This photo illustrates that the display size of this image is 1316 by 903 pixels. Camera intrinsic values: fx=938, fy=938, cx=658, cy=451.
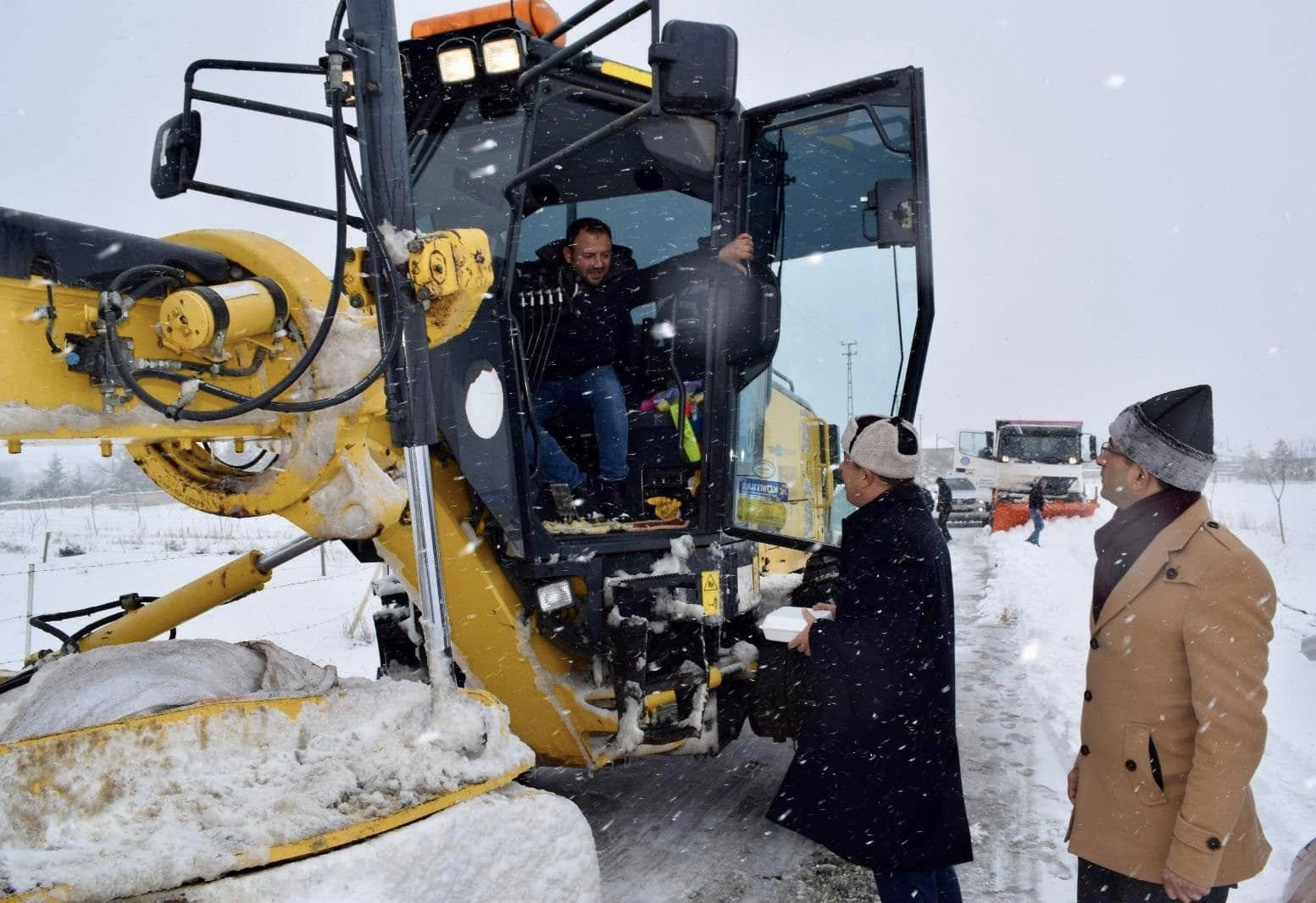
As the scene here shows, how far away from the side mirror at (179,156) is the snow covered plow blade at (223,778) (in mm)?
1258

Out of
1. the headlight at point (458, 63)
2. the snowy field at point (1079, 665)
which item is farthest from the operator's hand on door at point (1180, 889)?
the headlight at point (458, 63)

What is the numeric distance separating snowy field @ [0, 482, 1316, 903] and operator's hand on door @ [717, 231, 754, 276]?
2.44 m

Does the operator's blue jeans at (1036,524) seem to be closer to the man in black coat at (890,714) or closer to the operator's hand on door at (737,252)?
the operator's hand on door at (737,252)

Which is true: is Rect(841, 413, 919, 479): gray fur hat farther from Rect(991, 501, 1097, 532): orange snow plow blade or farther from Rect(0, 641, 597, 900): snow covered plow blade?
Rect(991, 501, 1097, 532): orange snow plow blade

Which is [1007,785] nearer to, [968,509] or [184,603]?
[184,603]

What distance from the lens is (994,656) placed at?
769 centimetres

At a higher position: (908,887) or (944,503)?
(908,887)

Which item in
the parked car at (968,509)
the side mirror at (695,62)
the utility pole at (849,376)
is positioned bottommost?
the parked car at (968,509)

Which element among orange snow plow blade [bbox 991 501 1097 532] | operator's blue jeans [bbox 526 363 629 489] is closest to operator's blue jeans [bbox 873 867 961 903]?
operator's blue jeans [bbox 526 363 629 489]

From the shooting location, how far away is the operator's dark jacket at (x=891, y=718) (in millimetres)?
2639

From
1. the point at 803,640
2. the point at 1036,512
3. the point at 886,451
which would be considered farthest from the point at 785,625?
the point at 1036,512

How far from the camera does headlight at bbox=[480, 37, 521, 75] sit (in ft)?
10.9

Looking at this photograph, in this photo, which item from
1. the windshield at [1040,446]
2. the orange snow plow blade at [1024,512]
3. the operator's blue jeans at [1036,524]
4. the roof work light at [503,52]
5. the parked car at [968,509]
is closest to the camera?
the roof work light at [503,52]

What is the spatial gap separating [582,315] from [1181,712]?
2.70m
